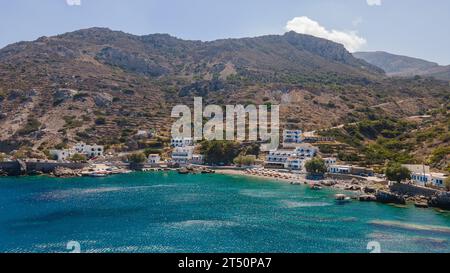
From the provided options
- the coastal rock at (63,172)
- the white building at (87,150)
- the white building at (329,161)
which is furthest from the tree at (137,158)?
the white building at (329,161)

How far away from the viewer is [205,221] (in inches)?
1597

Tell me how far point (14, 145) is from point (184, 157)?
3722cm

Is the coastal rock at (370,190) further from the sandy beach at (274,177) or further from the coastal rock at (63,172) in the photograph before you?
the coastal rock at (63,172)

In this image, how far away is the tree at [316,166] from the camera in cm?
6950

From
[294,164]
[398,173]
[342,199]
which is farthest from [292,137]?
[342,199]

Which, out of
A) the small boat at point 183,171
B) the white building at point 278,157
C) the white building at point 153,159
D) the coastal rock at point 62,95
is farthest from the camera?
the coastal rock at point 62,95

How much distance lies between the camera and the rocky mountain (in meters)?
103

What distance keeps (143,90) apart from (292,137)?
6130cm

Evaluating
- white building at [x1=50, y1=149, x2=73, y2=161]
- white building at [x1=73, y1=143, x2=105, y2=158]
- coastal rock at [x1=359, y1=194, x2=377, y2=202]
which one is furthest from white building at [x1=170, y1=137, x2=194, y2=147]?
coastal rock at [x1=359, y1=194, x2=377, y2=202]

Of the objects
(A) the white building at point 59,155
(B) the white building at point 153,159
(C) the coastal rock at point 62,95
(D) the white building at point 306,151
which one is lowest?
(B) the white building at point 153,159

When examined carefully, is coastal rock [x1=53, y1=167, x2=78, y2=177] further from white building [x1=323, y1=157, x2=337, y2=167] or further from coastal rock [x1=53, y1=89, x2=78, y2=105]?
white building [x1=323, y1=157, x2=337, y2=167]

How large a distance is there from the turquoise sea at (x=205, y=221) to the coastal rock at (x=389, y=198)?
2.07 metres

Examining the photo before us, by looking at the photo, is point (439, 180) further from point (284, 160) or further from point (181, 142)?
point (181, 142)

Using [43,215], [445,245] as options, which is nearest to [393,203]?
[445,245]
